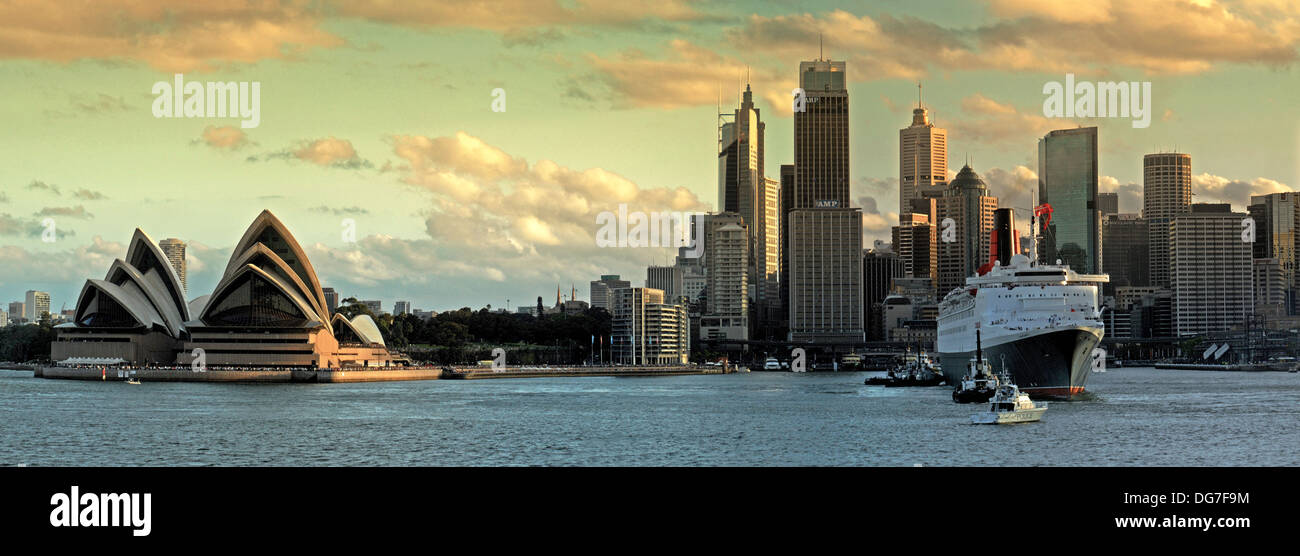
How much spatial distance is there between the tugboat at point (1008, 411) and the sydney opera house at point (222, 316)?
91.2m

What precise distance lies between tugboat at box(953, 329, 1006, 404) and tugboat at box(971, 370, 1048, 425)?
43.4ft

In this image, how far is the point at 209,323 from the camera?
136125 mm

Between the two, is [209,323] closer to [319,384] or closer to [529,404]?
[319,384]

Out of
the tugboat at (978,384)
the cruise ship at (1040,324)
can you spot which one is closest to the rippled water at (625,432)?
the tugboat at (978,384)

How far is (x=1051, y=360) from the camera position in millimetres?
77688

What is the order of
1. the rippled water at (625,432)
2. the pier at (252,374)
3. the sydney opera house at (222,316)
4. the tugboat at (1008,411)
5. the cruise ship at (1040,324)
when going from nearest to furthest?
the rippled water at (625,432), the tugboat at (1008,411), the cruise ship at (1040,324), the pier at (252,374), the sydney opera house at (222,316)

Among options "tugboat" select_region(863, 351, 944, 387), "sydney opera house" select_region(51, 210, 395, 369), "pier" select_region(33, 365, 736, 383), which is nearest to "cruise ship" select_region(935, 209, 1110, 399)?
"tugboat" select_region(863, 351, 944, 387)

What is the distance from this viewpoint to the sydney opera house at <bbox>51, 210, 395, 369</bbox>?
13338 centimetres

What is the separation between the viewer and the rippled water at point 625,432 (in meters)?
43.7

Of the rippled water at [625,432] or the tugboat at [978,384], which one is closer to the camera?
the rippled water at [625,432]

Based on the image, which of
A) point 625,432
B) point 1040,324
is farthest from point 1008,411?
point 1040,324

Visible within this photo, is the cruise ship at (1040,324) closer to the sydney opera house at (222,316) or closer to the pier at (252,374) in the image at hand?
the pier at (252,374)
